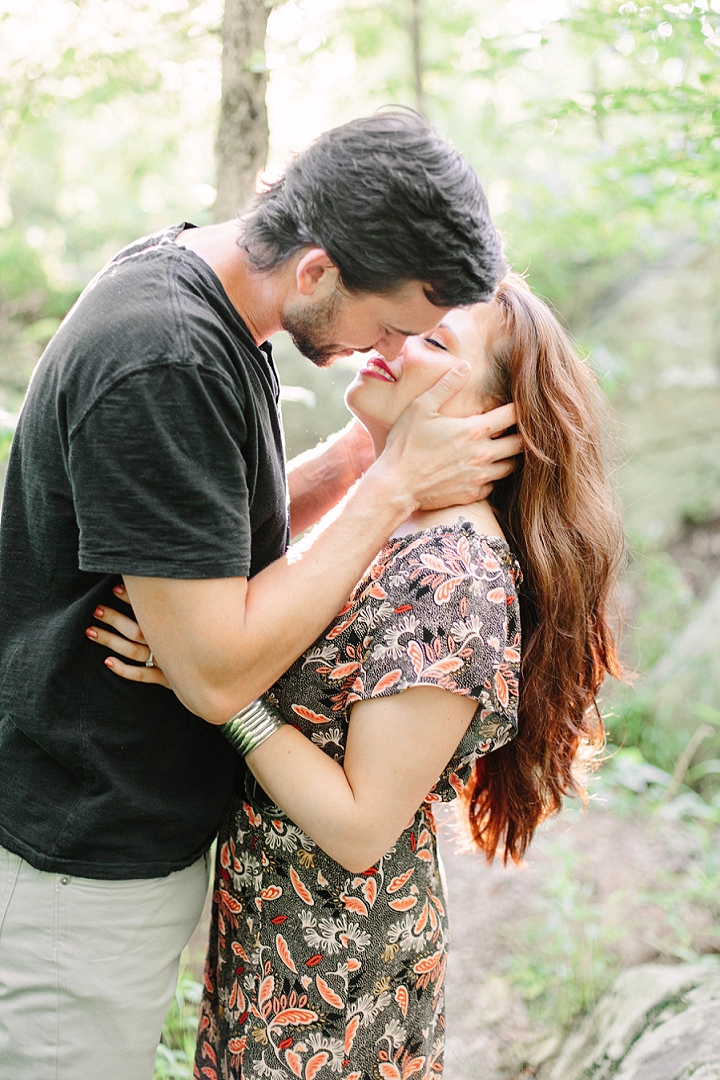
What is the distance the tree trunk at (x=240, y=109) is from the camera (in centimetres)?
279

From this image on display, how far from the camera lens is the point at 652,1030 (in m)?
2.34

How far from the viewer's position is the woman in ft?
5.17

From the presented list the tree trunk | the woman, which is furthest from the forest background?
the woman

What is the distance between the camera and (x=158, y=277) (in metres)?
1.44

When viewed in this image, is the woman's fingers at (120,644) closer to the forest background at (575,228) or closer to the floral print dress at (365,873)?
the floral print dress at (365,873)

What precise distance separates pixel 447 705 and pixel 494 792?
2.05 ft

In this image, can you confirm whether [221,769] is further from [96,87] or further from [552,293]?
[552,293]

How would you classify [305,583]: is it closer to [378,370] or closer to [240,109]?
[378,370]

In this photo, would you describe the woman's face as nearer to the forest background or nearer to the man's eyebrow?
the man's eyebrow

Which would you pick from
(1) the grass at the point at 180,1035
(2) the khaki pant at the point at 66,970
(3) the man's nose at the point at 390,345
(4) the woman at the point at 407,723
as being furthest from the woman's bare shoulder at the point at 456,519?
(1) the grass at the point at 180,1035

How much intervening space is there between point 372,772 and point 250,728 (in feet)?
0.79

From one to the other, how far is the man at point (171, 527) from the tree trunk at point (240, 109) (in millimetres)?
1317

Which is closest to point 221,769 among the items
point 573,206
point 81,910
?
A: point 81,910

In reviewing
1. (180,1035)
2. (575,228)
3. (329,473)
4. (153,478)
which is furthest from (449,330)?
(575,228)
